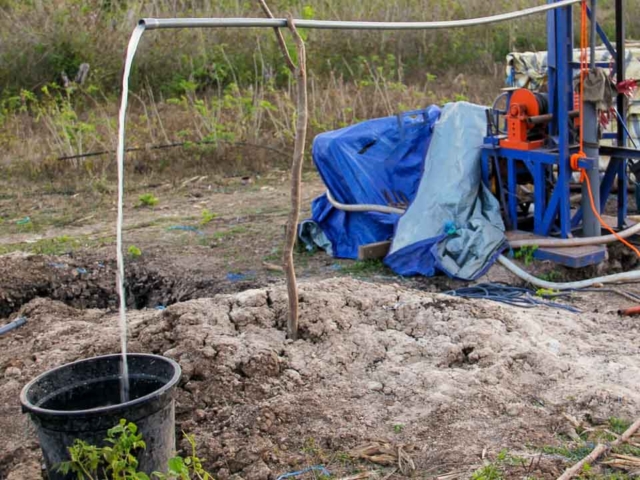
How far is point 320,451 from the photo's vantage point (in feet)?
12.3

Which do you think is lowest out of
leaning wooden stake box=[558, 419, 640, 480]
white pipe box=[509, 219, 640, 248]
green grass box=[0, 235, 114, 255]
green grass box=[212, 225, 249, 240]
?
leaning wooden stake box=[558, 419, 640, 480]

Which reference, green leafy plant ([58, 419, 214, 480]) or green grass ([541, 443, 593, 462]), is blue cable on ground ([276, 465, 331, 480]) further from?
green grass ([541, 443, 593, 462])

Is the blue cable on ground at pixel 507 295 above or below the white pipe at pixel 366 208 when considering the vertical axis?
below

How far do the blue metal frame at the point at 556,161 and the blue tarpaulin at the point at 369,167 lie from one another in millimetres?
764

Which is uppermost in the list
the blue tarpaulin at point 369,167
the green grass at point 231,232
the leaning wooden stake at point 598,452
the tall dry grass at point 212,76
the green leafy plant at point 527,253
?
the tall dry grass at point 212,76

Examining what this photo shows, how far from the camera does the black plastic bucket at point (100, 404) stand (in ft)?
10.3

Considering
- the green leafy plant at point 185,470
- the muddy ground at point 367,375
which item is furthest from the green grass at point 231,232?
the green leafy plant at point 185,470

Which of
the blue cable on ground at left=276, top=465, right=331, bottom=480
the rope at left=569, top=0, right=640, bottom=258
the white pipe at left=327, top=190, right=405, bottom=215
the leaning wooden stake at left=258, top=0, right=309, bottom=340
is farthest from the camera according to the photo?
the white pipe at left=327, top=190, right=405, bottom=215

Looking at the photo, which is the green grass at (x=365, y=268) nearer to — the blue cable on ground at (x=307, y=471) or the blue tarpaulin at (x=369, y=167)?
the blue tarpaulin at (x=369, y=167)

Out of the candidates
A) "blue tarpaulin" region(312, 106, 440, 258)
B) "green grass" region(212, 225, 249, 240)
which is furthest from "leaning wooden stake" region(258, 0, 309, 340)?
"green grass" region(212, 225, 249, 240)

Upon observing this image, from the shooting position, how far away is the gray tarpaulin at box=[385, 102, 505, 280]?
6.86m

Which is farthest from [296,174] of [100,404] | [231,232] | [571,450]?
[231,232]

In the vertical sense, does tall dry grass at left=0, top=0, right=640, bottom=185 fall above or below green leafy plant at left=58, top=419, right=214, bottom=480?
above

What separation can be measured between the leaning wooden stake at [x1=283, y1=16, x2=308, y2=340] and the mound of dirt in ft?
0.59
